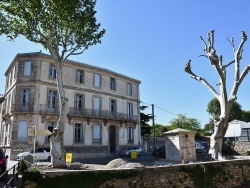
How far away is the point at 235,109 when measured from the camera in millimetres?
50344

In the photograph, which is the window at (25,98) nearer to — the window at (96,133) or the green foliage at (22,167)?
the window at (96,133)

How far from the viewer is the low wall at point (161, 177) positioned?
832 cm

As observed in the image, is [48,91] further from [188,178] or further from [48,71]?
[188,178]

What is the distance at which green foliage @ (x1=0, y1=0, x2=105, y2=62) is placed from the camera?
45.8 ft

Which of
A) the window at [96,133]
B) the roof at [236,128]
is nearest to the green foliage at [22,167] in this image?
the window at [96,133]

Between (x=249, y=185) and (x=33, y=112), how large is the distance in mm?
20250

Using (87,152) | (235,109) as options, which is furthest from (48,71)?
(235,109)

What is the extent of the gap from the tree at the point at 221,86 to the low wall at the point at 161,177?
263cm

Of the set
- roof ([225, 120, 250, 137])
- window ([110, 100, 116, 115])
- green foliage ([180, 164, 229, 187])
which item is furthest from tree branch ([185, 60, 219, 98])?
window ([110, 100, 116, 115])

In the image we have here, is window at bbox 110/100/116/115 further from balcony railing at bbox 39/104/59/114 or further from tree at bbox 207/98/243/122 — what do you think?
tree at bbox 207/98/243/122

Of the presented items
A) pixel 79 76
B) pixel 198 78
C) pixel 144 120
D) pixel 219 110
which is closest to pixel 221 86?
pixel 198 78

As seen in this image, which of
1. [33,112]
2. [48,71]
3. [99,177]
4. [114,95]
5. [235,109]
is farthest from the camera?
[235,109]

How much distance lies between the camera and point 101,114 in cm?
3095

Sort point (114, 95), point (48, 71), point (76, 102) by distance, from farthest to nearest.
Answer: point (114, 95) < point (76, 102) < point (48, 71)
